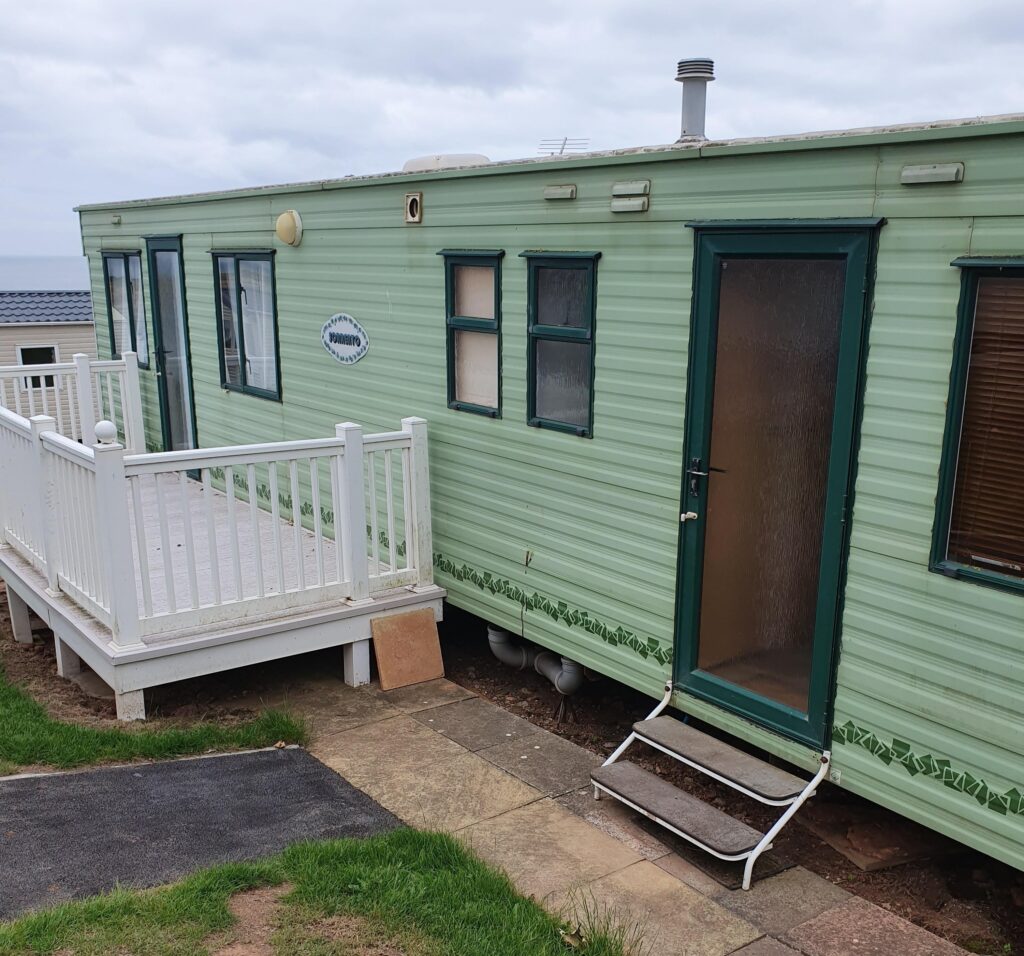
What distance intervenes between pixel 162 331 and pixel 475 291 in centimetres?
464

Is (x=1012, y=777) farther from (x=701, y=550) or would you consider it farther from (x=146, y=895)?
(x=146, y=895)

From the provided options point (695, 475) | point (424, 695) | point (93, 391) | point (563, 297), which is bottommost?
point (424, 695)

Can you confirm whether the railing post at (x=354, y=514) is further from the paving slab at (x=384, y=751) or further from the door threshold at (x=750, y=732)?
the door threshold at (x=750, y=732)

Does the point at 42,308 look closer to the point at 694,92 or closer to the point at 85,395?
the point at 85,395

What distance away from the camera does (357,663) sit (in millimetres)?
5742

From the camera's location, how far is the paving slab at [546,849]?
3.72 metres

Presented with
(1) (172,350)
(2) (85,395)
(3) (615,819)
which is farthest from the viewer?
(1) (172,350)

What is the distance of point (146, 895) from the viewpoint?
3.38 meters

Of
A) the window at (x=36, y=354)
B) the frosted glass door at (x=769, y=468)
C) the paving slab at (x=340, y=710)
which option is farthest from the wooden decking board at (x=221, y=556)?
the window at (x=36, y=354)

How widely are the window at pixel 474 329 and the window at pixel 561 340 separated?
0.27m

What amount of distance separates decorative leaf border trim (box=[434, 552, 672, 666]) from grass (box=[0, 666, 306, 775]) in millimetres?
1327

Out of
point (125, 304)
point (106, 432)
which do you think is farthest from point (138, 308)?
point (106, 432)

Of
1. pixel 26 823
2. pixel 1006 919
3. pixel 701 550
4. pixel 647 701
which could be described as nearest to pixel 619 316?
pixel 701 550

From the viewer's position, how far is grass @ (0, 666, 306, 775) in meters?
4.62
